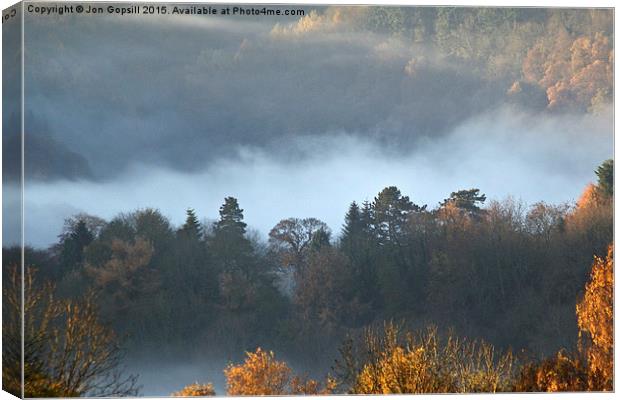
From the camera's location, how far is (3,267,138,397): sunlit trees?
1201 cm

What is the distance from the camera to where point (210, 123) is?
1242 centimetres

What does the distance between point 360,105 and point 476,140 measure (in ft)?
3.50

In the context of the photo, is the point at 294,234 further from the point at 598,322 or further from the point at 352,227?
the point at 598,322

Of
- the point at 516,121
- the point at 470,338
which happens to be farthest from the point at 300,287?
the point at 516,121

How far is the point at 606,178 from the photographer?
42.1ft

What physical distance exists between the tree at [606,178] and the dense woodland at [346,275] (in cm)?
1

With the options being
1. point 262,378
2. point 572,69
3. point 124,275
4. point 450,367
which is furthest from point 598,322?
point 124,275

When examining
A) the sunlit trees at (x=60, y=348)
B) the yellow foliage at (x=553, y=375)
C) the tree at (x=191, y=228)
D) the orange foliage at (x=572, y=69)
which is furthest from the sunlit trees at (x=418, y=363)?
the orange foliage at (x=572, y=69)

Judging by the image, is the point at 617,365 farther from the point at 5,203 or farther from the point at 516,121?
the point at 5,203

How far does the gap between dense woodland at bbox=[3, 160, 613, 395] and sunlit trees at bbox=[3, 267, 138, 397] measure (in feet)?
0.36

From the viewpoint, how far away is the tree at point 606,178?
12.8 metres

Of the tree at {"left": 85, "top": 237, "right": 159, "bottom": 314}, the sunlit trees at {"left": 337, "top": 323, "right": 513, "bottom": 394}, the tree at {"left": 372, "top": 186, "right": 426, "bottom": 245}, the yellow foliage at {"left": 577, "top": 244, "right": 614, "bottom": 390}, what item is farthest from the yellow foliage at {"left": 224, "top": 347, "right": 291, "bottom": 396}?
the yellow foliage at {"left": 577, "top": 244, "right": 614, "bottom": 390}

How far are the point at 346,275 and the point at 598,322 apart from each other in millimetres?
2288

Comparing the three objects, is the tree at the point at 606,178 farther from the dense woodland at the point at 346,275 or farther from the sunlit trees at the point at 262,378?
the sunlit trees at the point at 262,378
